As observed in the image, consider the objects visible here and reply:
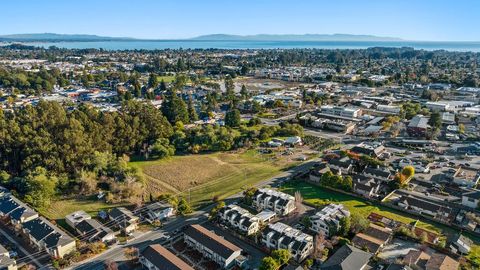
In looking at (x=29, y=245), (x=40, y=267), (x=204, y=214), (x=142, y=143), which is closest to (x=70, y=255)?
(x=40, y=267)

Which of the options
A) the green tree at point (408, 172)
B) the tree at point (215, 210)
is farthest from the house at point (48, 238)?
the green tree at point (408, 172)

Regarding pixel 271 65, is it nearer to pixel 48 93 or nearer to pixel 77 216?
pixel 48 93

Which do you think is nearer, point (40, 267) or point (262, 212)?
point (40, 267)

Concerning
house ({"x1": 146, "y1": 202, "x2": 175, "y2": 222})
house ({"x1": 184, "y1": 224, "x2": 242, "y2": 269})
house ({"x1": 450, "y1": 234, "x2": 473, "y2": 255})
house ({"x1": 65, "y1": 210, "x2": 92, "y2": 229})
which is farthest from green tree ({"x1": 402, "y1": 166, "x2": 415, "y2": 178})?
house ({"x1": 65, "y1": 210, "x2": 92, "y2": 229})

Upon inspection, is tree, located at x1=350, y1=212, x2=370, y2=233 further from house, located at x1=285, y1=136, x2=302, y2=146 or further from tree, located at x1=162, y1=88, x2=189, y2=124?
tree, located at x1=162, y1=88, x2=189, y2=124

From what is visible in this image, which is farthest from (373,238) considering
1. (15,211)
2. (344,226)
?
(15,211)

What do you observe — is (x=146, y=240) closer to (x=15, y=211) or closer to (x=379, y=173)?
(x=15, y=211)
